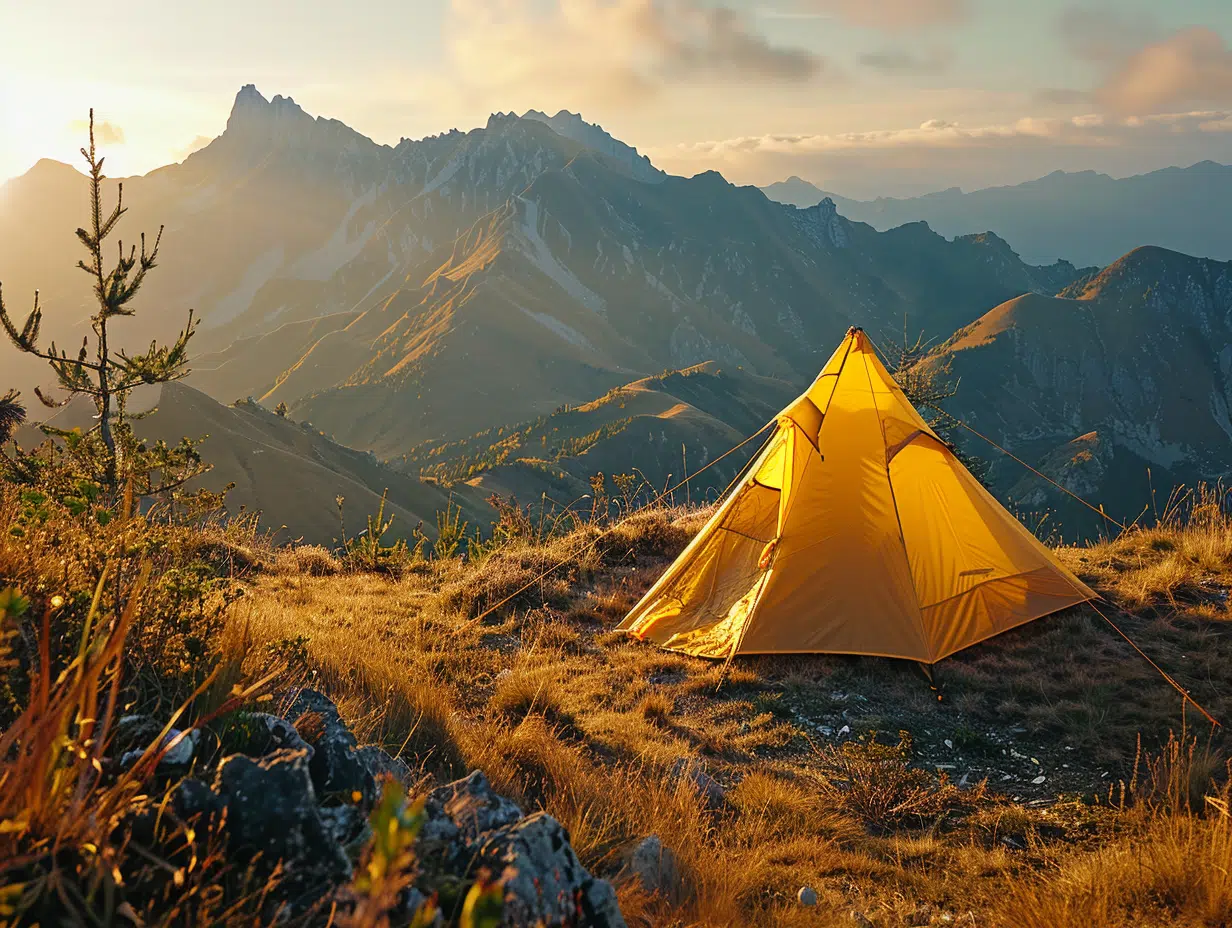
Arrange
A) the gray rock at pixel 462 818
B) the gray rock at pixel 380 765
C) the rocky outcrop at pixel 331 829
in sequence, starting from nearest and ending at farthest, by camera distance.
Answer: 1. the rocky outcrop at pixel 331 829
2. the gray rock at pixel 462 818
3. the gray rock at pixel 380 765

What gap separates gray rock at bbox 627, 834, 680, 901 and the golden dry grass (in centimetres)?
6

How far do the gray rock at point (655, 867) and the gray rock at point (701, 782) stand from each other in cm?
111

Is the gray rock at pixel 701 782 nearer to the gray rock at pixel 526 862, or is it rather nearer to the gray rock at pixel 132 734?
the gray rock at pixel 526 862

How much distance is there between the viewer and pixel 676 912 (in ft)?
9.96

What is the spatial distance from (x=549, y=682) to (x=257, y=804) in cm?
477

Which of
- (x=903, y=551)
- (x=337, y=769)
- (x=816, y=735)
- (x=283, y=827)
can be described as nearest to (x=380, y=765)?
(x=337, y=769)

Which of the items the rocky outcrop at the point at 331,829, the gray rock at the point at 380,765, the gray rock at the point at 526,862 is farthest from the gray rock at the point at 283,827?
the gray rock at the point at 380,765

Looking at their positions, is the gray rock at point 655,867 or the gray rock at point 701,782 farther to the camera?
the gray rock at point 701,782

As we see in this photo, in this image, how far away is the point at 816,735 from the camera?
240 inches

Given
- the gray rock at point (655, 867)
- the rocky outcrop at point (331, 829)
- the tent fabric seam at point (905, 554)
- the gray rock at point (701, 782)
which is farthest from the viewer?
the tent fabric seam at point (905, 554)

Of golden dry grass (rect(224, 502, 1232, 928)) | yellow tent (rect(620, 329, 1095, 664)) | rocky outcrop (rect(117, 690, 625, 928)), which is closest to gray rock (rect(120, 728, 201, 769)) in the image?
rocky outcrop (rect(117, 690, 625, 928))

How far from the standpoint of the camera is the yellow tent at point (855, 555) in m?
7.27

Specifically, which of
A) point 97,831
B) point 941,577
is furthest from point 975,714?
point 97,831

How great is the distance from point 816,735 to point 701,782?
1.62 metres
